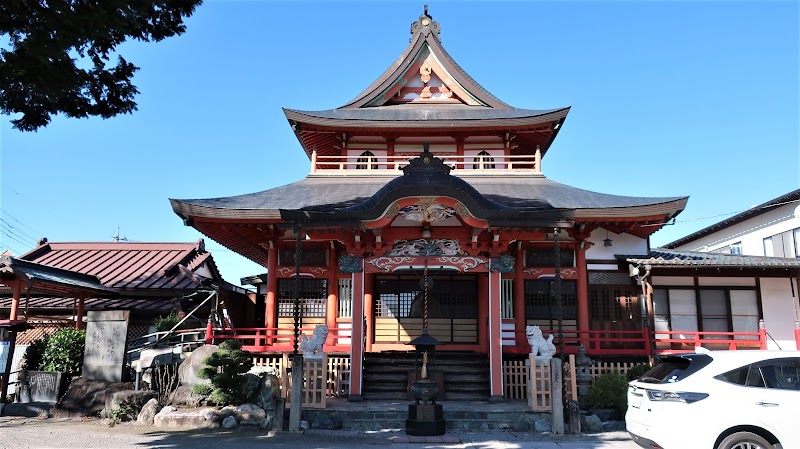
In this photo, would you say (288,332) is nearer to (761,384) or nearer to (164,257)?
(164,257)

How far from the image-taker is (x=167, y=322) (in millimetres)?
18016

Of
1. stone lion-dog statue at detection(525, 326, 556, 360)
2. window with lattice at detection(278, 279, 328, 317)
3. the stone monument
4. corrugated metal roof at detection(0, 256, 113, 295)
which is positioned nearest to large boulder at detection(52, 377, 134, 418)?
the stone monument

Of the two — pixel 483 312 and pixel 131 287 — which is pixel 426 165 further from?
pixel 131 287

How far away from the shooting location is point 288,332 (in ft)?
55.3

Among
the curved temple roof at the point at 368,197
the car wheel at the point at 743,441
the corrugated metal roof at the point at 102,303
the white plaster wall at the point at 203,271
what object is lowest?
the car wheel at the point at 743,441

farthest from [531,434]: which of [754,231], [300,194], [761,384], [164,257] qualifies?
[754,231]

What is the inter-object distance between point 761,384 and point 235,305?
19.2 metres

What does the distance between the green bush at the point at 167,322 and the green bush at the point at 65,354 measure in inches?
110

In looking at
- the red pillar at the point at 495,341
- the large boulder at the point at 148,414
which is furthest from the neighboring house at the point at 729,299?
the large boulder at the point at 148,414

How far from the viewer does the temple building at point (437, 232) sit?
44.8 ft

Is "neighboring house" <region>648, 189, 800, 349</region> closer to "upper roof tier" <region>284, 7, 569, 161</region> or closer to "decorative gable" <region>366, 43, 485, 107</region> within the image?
"upper roof tier" <region>284, 7, 569, 161</region>

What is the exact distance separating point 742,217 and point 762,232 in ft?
4.78

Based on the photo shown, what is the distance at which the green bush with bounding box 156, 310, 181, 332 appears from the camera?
58.6 feet

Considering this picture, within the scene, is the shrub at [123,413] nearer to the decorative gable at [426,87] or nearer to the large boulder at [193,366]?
the large boulder at [193,366]
